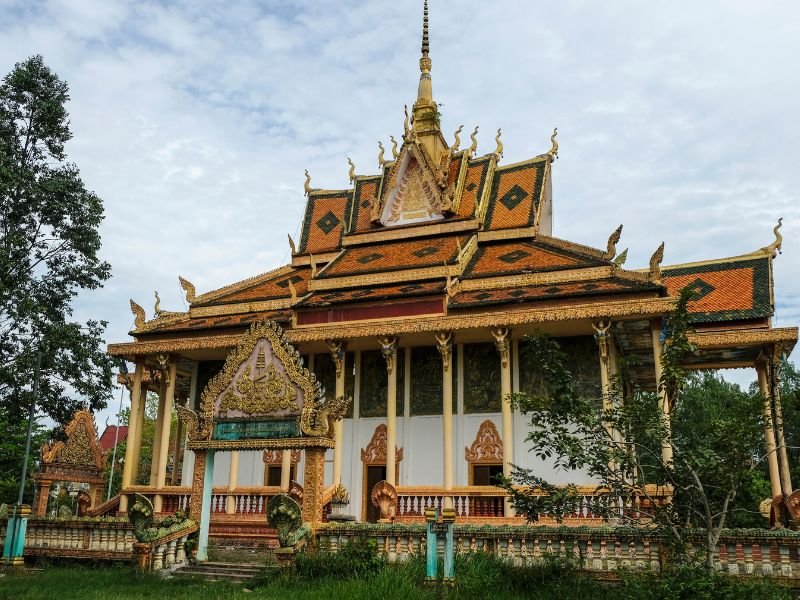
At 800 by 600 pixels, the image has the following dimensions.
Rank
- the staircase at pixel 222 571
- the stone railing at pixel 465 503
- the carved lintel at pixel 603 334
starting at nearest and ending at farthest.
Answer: the staircase at pixel 222 571
the stone railing at pixel 465 503
the carved lintel at pixel 603 334

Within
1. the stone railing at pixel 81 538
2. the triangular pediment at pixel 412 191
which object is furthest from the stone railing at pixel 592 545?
the triangular pediment at pixel 412 191

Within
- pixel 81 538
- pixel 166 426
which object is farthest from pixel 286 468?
pixel 81 538

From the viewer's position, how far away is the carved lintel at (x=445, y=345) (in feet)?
52.1

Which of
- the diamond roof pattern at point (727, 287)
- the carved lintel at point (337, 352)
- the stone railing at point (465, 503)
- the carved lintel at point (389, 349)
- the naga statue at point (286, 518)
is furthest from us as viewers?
the carved lintel at point (337, 352)

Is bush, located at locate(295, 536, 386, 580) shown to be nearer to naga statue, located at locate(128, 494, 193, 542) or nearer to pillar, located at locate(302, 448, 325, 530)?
pillar, located at locate(302, 448, 325, 530)

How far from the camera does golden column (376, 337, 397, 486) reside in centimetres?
A: 1600

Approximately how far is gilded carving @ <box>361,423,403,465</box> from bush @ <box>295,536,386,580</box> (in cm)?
790

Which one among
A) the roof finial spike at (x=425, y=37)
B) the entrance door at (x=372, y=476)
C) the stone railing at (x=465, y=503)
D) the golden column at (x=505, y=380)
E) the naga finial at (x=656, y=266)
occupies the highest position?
the roof finial spike at (x=425, y=37)

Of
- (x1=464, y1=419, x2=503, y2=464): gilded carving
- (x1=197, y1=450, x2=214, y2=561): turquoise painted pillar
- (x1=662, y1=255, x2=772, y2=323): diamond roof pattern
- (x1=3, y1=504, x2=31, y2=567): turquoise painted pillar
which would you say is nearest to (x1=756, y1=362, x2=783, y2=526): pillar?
(x1=662, y1=255, x2=772, y2=323): diamond roof pattern

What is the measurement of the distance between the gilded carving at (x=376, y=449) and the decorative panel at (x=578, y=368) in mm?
3470

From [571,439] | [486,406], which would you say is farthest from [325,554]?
[486,406]

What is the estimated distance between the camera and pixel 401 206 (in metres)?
22.5

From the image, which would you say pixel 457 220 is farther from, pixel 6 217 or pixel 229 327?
pixel 6 217

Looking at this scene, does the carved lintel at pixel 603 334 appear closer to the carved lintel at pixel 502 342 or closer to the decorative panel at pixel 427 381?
the carved lintel at pixel 502 342
